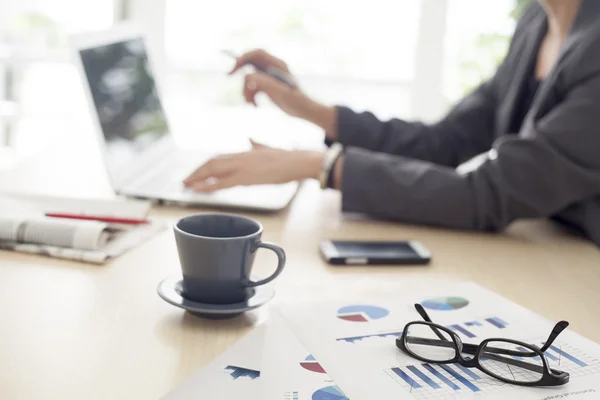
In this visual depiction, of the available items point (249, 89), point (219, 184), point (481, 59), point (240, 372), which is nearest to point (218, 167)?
point (219, 184)

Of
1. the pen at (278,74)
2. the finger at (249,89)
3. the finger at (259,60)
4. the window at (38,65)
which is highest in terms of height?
the finger at (259,60)

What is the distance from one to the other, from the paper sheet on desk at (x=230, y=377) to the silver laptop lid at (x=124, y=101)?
21.1 inches

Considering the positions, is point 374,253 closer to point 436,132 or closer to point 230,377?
point 230,377

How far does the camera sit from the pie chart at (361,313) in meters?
0.69

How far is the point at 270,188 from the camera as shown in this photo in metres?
1.17

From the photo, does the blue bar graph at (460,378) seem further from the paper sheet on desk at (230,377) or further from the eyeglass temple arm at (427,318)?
the paper sheet on desk at (230,377)

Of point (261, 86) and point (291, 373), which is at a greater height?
point (261, 86)

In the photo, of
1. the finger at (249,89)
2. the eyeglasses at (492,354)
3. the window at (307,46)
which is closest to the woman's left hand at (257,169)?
the finger at (249,89)

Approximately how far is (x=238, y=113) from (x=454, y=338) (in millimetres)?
1525

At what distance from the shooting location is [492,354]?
61 centimetres

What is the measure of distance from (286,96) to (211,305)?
0.73 m

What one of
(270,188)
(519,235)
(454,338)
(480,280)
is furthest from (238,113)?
(454,338)

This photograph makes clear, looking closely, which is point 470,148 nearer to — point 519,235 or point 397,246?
point 519,235

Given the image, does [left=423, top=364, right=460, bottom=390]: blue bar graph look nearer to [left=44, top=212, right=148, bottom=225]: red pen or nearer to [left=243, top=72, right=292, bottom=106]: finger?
[left=44, top=212, right=148, bottom=225]: red pen
